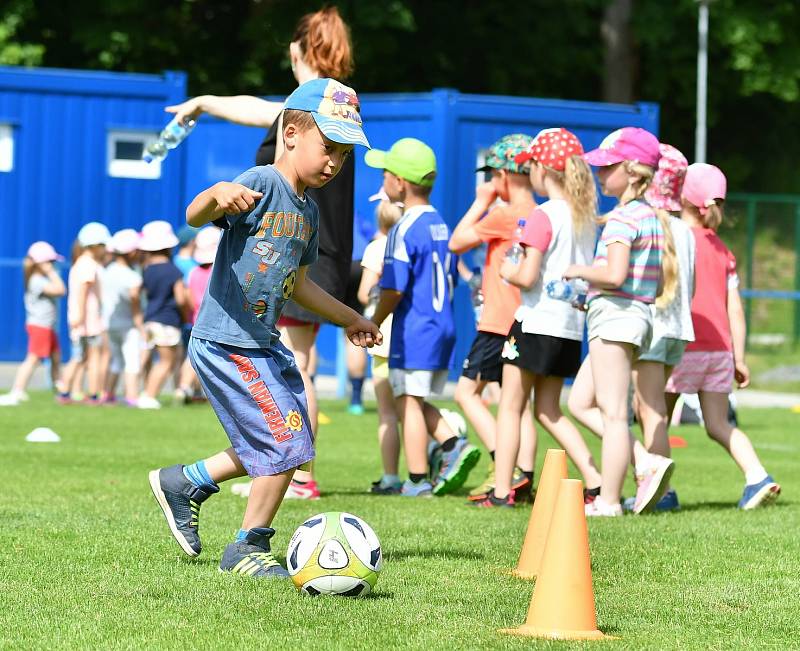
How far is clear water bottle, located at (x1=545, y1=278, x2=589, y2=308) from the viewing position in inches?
304

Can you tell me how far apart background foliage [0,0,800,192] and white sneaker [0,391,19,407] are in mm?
12207

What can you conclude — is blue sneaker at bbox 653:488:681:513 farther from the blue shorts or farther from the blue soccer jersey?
the blue shorts

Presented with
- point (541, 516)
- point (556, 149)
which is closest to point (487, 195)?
point (556, 149)

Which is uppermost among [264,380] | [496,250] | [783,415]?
[496,250]

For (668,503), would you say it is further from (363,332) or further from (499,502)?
(363,332)

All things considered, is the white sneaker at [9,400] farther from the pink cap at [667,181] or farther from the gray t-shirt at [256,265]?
the gray t-shirt at [256,265]

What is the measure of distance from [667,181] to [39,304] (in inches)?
351

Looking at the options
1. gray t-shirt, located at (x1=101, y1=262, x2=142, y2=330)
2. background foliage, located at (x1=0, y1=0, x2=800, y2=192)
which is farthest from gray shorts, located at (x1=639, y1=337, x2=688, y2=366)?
background foliage, located at (x1=0, y1=0, x2=800, y2=192)

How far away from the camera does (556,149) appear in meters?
7.89

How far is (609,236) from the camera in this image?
7.45 metres

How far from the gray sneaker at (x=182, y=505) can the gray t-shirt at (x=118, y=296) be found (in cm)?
946

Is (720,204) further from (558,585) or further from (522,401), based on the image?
(558,585)

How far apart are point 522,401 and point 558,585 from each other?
11.1ft

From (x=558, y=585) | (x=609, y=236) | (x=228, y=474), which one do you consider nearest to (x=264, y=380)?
(x=228, y=474)
